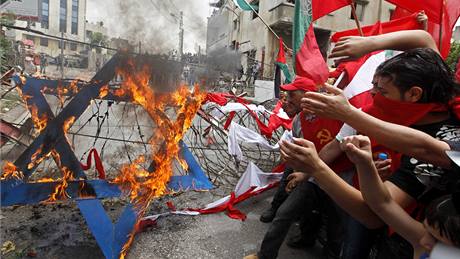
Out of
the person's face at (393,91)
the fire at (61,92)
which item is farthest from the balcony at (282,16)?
the person's face at (393,91)

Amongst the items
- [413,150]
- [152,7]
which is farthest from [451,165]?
[152,7]

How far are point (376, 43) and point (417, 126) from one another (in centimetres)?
58

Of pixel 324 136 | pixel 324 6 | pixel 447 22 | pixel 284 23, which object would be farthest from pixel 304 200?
pixel 284 23

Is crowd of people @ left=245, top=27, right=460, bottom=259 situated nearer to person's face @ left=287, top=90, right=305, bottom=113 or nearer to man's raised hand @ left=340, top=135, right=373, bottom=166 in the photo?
man's raised hand @ left=340, top=135, right=373, bottom=166

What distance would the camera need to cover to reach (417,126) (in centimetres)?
176

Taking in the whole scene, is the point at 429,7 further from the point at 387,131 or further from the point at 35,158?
the point at 35,158

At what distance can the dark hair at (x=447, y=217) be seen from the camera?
4.10 ft

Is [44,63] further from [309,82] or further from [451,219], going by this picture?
[451,219]

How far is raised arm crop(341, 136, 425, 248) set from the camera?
1.44 metres

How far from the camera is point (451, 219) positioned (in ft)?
4.15

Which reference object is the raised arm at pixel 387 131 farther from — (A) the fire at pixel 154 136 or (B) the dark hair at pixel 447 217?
(A) the fire at pixel 154 136

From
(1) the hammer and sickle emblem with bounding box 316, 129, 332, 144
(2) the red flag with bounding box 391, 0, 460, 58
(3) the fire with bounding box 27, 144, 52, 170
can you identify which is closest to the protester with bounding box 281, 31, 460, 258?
(1) the hammer and sickle emblem with bounding box 316, 129, 332, 144

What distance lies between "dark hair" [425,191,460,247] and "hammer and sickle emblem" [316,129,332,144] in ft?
5.57

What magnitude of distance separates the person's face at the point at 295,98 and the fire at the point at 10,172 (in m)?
2.69
